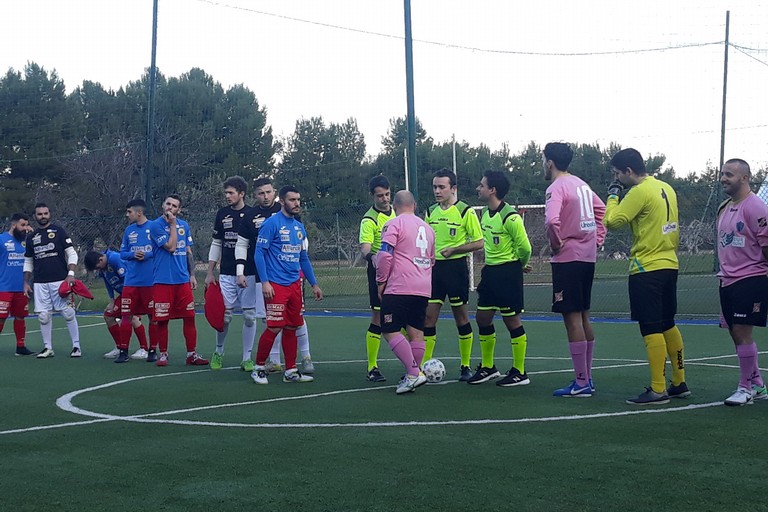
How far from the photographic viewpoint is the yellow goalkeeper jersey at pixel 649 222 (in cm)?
741

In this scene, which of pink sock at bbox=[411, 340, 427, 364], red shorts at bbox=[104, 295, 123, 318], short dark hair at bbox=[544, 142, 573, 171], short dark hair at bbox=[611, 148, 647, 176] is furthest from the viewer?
red shorts at bbox=[104, 295, 123, 318]

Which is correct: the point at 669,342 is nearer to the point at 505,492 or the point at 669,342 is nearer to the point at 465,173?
the point at 505,492

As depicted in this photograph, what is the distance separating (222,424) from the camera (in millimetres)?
6750

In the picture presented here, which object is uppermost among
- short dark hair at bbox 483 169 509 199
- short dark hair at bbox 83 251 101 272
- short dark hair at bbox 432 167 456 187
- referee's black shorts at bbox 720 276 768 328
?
short dark hair at bbox 432 167 456 187

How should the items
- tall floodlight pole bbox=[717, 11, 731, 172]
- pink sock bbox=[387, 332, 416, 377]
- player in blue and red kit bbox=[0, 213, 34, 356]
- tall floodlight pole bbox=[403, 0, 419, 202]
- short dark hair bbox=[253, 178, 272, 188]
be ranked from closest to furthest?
pink sock bbox=[387, 332, 416, 377]
short dark hair bbox=[253, 178, 272, 188]
player in blue and red kit bbox=[0, 213, 34, 356]
tall floodlight pole bbox=[403, 0, 419, 202]
tall floodlight pole bbox=[717, 11, 731, 172]

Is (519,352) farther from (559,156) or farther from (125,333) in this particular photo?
(125,333)

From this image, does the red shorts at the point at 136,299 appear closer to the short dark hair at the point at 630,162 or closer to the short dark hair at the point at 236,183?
the short dark hair at the point at 236,183

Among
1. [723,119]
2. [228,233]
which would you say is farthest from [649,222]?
[723,119]

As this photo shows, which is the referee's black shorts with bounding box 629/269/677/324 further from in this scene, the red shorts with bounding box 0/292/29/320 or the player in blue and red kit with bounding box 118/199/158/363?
the red shorts with bounding box 0/292/29/320

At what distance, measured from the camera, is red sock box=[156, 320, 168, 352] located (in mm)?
11188

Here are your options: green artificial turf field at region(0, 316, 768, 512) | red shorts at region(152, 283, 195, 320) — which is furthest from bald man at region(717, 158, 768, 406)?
red shorts at region(152, 283, 195, 320)

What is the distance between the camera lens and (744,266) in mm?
7184

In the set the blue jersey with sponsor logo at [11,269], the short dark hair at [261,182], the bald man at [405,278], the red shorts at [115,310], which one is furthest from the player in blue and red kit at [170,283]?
the bald man at [405,278]

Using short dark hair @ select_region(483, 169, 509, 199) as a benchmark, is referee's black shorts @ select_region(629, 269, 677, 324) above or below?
below
